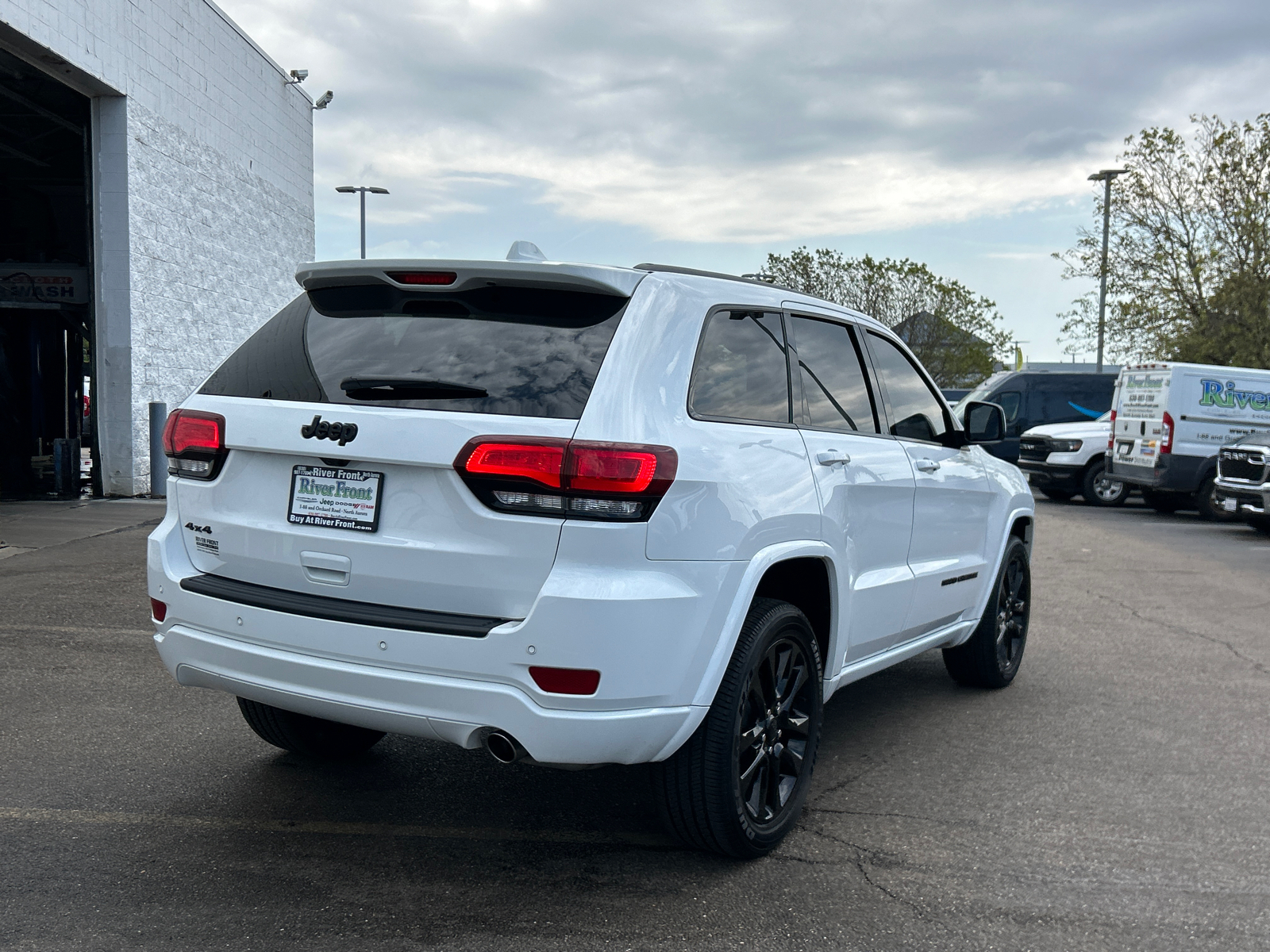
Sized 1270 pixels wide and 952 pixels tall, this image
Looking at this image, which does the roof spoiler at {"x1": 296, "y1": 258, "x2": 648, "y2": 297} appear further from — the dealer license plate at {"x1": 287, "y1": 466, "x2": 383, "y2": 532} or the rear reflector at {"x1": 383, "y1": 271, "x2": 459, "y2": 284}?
the dealer license plate at {"x1": 287, "y1": 466, "x2": 383, "y2": 532}

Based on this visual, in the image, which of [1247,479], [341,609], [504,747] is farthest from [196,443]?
[1247,479]

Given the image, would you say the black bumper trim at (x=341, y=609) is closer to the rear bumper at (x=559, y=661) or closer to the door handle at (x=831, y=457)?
the rear bumper at (x=559, y=661)

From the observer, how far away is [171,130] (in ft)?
52.6

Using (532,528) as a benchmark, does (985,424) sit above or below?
above

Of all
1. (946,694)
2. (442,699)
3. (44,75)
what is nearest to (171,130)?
(44,75)

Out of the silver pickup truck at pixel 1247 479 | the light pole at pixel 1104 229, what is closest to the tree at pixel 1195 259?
the light pole at pixel 1104 229

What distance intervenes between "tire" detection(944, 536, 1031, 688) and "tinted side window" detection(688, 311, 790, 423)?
7.55 feet

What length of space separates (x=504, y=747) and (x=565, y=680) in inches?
11.3

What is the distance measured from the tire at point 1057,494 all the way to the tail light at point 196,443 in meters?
17.0

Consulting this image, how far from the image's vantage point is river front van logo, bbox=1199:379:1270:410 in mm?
15930

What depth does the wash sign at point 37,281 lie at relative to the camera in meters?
17.2

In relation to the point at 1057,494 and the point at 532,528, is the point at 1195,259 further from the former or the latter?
the point at 532,528

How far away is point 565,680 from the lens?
301 centimetres

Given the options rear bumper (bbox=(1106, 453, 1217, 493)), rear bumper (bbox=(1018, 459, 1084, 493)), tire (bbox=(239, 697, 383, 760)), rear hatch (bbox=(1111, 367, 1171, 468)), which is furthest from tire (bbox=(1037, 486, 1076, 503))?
tire (bbox=(239, 697, 383, 760))
